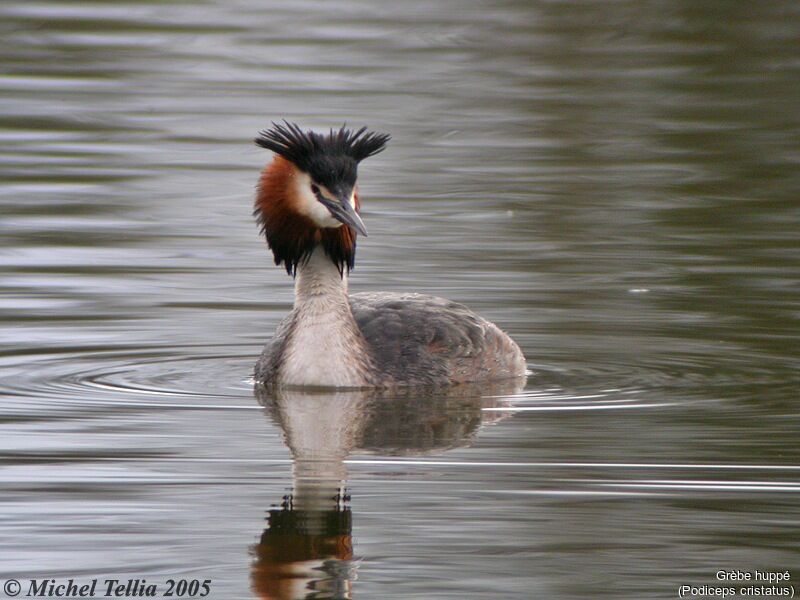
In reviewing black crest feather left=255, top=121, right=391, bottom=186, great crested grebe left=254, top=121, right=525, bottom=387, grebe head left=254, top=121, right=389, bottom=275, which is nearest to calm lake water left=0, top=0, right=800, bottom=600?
great crested grebe left=254, top=121, right=525, bottom=387

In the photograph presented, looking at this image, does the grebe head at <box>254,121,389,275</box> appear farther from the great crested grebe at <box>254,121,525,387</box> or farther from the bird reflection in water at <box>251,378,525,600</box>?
the bird reflection in water at <box>251,378,525,600</box>

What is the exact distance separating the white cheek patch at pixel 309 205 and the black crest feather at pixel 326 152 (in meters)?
0.07

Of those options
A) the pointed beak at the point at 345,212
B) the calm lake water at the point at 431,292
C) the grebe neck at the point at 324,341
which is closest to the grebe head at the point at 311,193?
the pointed beak at the point at 345,212

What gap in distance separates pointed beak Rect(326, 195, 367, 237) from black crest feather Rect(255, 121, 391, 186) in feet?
0.43

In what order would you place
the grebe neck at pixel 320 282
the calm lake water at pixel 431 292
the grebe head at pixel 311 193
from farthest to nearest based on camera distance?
the grebe neck at pixel 320 282 < the grebe head at pixel 311 193 < the calm lake water at pixel 431 292

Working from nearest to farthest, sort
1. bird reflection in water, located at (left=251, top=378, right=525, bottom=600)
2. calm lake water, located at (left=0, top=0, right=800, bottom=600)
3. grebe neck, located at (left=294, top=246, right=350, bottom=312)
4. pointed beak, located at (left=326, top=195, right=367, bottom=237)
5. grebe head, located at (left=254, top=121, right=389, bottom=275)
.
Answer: bird reflection in water, located at (left=251, top=378, right=525, bottom=600), calm lake water, located at (left=0, top=0, right=800, bottom=600), pointed beak, located at (left=326, top=195, right=367, bottom=237), grebe head, located at (left=254, top=121, right=389, bottom=275), grebe neck, located at (left=294, top=246, right=350, bottom=312)

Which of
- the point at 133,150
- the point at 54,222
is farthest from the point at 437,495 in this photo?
the point at 133,150

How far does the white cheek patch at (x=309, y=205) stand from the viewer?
446 inches

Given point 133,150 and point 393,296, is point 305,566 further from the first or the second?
point 133,150

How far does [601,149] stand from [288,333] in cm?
989

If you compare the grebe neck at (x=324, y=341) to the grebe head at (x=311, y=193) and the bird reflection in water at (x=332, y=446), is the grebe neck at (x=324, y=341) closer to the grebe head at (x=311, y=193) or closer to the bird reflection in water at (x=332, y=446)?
the bird reflection in water at (x=332, y=446)

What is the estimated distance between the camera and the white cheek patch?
1132cm

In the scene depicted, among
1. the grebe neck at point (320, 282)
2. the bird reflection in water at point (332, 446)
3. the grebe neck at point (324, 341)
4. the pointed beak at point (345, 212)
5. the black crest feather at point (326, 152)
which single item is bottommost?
the bird reflection in water at point (332, 446)

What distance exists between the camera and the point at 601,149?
20.8m
